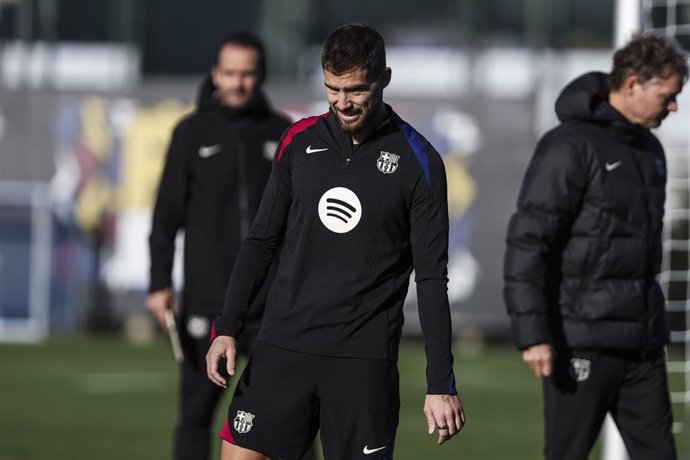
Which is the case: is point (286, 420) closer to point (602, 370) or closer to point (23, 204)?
point (602, 370)

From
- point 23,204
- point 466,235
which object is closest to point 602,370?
point 466,235

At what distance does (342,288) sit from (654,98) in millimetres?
1782

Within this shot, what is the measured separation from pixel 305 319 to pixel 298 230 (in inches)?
11.8

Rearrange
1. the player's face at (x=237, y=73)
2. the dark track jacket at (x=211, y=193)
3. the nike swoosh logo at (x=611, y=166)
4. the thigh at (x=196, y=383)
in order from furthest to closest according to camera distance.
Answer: the dark track jacket at (x=211, y=193) < the thigh at (x=196, y=383) < the player's face at (x=237, y=73) < the nike swoosh logo at (x=611, y=166)

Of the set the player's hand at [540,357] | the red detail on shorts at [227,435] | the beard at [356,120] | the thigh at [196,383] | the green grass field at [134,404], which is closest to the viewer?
the beard at [356,120]

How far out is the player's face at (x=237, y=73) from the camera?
23.4ft

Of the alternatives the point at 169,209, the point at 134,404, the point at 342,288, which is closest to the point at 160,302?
the point at 169,209

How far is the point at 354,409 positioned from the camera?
201 inches

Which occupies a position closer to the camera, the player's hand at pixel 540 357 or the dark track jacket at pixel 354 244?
the dark track jacket at pixel 354 244

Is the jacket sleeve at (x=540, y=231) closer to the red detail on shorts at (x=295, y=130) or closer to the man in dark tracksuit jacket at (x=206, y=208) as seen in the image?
the red detail on shorts at (x=295, y=130)

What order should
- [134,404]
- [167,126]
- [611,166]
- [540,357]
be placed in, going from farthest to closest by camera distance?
1. [167,126]
2. [134,404]
3. [611,166]
4. [540,357]

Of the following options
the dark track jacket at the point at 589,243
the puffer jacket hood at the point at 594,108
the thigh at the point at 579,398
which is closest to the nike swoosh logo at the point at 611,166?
the dark track jacket at the point at 589,243

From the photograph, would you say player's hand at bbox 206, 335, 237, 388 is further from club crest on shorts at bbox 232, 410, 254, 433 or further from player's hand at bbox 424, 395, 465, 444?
player's hand at bbox 424, 395, 465, 444

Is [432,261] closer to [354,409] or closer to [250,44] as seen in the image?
[354,409]
